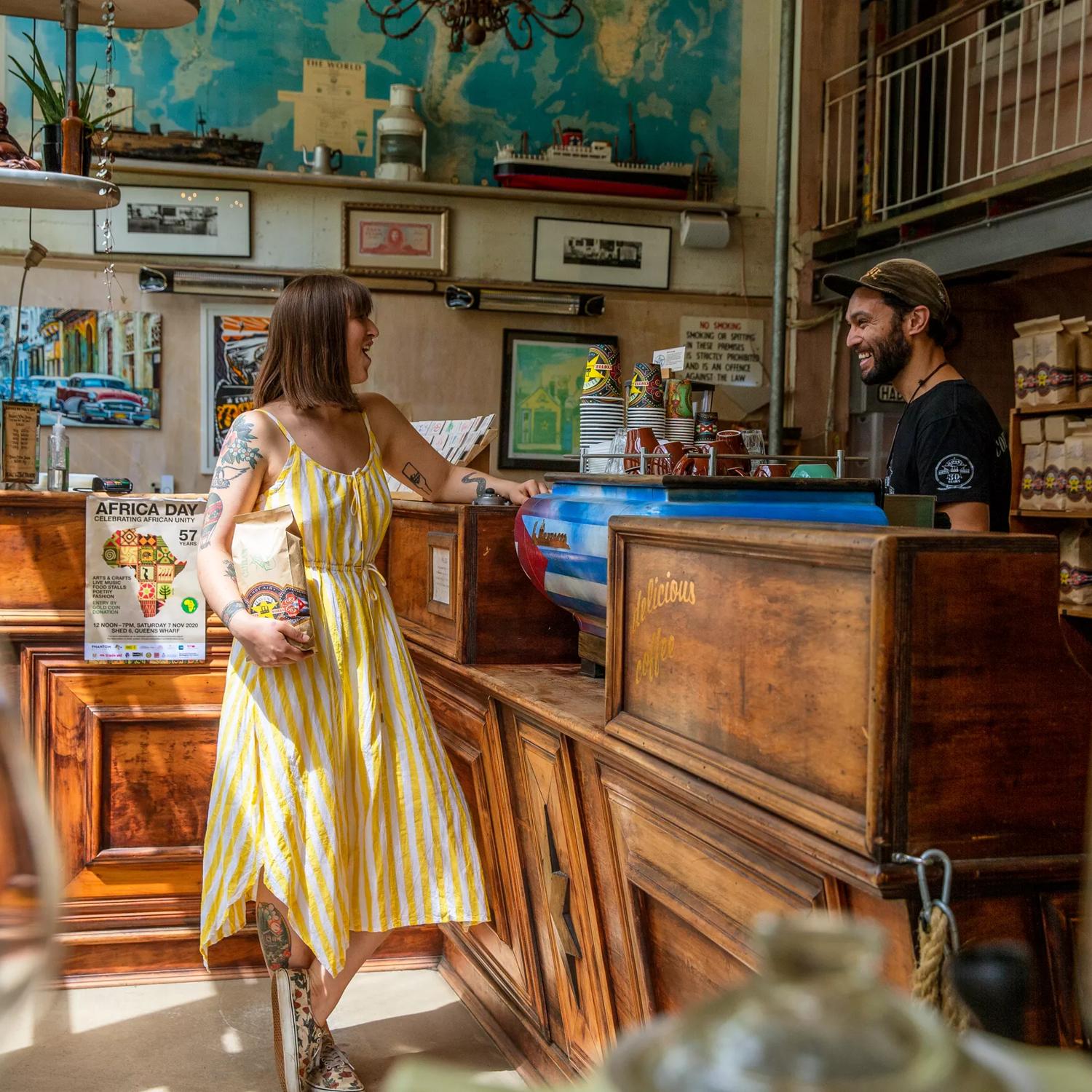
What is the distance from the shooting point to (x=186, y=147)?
21.8 feet

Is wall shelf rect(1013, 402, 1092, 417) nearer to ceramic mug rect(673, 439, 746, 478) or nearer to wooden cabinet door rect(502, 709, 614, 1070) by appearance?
ceramic mug rect(673, 439, 746, 478)

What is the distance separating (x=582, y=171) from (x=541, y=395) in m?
1.33

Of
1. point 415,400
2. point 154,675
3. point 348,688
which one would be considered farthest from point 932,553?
point 415,400

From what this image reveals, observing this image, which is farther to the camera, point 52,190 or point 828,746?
point 52,190

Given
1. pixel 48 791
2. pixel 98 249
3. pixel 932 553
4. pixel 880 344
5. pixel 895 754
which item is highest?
pixel 98 249

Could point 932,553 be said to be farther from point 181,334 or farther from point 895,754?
point 181,334

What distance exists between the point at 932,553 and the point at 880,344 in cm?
184

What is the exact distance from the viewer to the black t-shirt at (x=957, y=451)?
2600 millimetres

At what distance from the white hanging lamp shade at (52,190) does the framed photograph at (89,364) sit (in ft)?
11.1

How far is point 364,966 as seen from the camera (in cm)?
328

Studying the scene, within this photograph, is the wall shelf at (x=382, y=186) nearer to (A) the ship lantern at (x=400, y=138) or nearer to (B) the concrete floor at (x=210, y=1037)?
(A) the ship lantern at (x=400, y=138)

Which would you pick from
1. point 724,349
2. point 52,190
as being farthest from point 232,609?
point 724,349

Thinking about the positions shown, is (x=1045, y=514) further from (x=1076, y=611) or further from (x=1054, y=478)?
(x=1076, y=611)

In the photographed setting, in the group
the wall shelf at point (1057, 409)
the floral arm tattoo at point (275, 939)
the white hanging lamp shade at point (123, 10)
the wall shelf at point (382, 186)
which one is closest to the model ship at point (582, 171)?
the wall shelf at point (382, 186)
